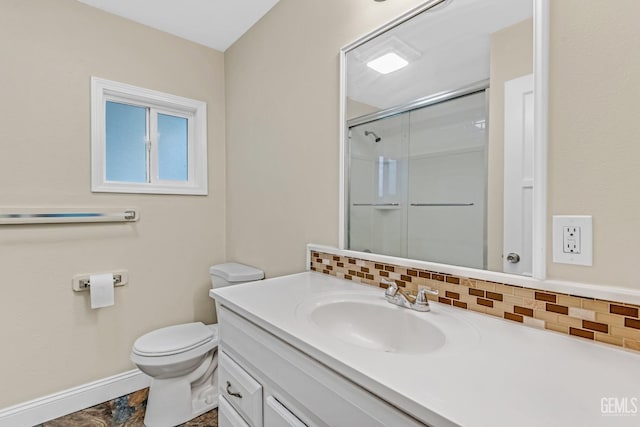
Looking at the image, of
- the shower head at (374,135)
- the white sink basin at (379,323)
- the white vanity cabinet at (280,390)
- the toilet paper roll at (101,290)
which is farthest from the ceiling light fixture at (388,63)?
the toilet paper roll at (101,290)

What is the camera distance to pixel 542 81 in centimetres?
76

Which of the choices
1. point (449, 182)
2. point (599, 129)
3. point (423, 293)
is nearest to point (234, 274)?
point (423, 293)

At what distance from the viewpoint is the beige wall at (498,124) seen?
2.73 feet

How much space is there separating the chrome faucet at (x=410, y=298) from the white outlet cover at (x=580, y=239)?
0.33 metres

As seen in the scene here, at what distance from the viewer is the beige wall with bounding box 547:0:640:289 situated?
2.14ft

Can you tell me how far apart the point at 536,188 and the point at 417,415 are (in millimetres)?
642

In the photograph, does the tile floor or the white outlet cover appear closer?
the white outlet cover

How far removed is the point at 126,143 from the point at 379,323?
2.02 m

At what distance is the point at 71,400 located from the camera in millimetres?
1682

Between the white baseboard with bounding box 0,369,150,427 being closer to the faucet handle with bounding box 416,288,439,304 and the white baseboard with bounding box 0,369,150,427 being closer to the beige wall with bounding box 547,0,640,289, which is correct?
the faucet handle with bounding box 416,288,439,304

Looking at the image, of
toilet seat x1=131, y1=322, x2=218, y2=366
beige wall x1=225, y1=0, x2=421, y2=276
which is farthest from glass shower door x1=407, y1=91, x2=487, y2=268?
toilet seat x1=131, y1=322, x2=218, y2=366

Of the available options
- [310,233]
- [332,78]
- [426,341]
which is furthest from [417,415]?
[332,78]

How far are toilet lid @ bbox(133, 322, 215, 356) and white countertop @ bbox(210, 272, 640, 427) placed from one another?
1.03 metres

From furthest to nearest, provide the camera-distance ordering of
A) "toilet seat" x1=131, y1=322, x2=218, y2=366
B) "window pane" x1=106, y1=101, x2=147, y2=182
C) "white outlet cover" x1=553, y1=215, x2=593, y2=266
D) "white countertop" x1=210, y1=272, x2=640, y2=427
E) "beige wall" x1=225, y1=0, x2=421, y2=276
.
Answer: "window pane" x1=106, y1=101, x2=147, y2=182
"toilet seat" x1=131, y1=322, x2=218, y2=366
"beige wall" x1=225, y1=0, x2=421, y2=276
"white outlet cover" x1=553, y1=215, x2=593, y2=266
"white countertop" x1=210, y1=272, x2=640, y2=427
